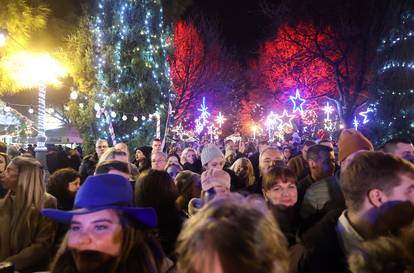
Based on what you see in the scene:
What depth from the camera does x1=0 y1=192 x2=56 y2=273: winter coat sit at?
3.92 metres

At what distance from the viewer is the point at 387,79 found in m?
15.5

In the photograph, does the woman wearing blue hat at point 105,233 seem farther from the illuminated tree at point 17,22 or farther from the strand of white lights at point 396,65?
the strand of white lights at point 396,65

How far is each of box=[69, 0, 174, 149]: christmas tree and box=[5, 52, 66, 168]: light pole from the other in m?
5.09

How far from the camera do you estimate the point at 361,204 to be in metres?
2.55

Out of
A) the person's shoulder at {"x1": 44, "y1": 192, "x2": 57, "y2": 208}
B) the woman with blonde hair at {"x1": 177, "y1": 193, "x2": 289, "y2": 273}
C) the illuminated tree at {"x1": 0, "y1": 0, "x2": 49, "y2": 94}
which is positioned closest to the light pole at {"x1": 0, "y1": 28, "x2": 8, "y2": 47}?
the illuminated tree at {"x1": 0, "y1": 0, "x2": 49, "y2": 94}

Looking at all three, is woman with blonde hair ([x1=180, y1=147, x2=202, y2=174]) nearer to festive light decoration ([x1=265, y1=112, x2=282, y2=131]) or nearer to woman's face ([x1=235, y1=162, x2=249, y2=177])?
woman's face ([x1=235, y1=162, x2=249, y2=177])

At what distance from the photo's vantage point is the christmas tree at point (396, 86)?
14769 millimetres

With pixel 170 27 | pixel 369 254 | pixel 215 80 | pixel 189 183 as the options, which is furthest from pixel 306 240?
pixel 215 80

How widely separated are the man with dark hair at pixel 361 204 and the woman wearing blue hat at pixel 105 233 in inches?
38.3

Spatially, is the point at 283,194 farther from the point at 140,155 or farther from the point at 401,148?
the point at 140,155

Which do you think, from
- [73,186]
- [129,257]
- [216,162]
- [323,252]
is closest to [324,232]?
[323,252]

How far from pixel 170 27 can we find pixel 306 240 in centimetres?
1831

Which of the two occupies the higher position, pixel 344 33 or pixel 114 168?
pixel 344 33

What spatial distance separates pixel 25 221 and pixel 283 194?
258 cm
